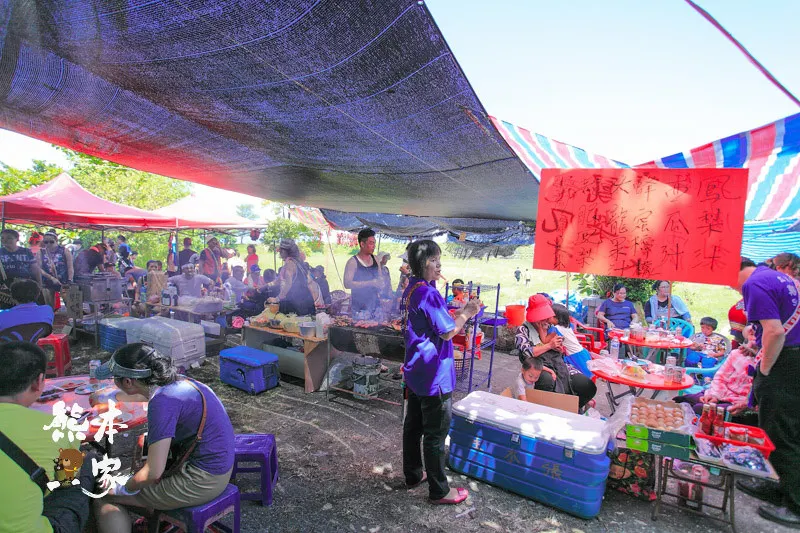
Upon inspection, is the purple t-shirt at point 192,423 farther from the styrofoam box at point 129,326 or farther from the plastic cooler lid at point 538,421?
the styrofoam box at point 129,326

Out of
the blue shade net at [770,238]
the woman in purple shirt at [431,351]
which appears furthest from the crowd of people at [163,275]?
the blue shade net at [770,238]

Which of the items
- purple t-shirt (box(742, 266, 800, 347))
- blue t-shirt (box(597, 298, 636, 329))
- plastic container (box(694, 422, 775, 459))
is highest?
purple t-shirt (box(742, 266, 800, 347))

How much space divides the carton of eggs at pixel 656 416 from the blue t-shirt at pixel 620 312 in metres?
4.10

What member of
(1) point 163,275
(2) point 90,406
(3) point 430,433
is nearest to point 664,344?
(3) point 430,433

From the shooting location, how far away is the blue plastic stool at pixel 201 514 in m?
2.22

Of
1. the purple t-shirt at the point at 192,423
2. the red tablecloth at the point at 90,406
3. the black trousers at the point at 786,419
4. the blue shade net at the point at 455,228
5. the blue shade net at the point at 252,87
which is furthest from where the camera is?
the blue shade net at the point at 455,228

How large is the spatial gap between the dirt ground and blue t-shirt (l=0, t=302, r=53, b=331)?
7.71 ft

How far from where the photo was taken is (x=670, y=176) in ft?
8.11

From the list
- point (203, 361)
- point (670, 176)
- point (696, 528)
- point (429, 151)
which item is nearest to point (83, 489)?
point (429, 151)

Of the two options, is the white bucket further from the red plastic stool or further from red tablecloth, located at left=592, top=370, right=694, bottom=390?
the red plastic stool

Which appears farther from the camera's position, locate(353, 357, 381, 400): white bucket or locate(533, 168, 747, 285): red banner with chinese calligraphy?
locate(353, 357, 381, 400): white bucket

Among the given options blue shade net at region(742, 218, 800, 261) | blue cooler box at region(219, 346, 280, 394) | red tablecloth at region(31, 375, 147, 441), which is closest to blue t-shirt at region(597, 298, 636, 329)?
blue shade net at region(742, 218, 800, 261)

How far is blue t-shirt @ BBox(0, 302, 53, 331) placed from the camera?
4062 millimetres

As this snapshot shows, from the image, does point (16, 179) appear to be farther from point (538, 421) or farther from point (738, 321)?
point (738, 321)
